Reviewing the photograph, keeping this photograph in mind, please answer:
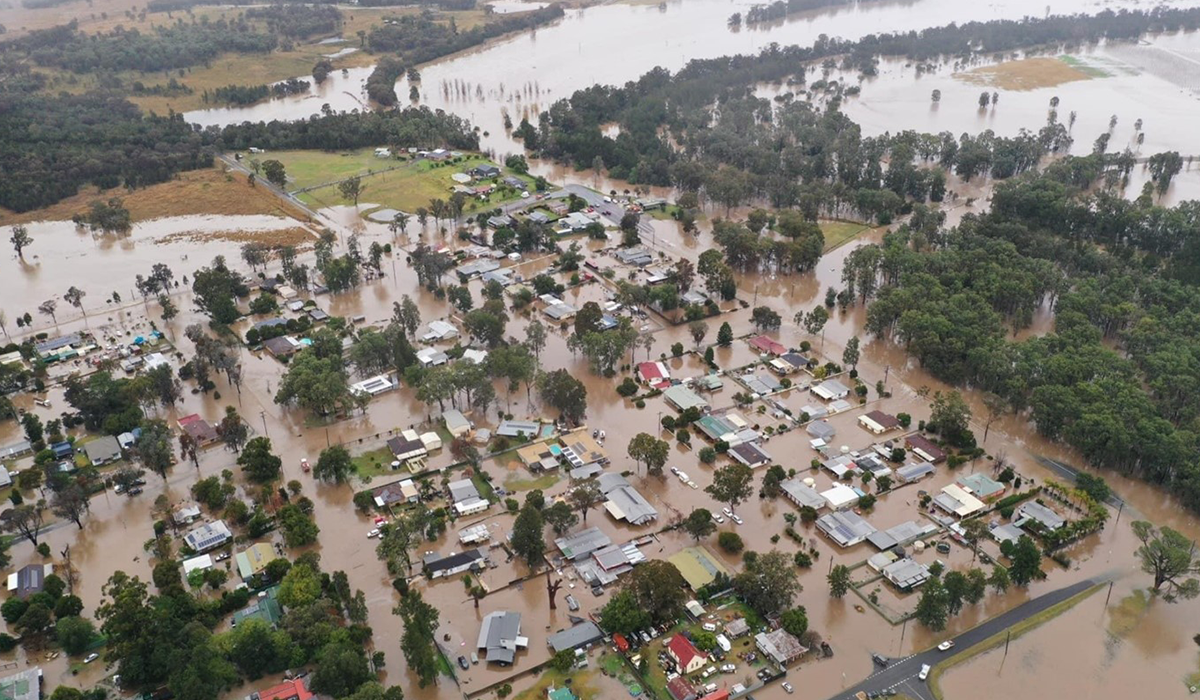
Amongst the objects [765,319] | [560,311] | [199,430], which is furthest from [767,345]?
[199,430]

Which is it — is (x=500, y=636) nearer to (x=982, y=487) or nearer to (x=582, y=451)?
(x=582, y=451)

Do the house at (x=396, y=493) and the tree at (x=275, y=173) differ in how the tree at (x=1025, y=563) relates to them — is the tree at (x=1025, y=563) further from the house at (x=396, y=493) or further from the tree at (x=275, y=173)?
the tree at (x=275, y=173)

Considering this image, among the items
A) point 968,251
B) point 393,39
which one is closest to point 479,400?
point 968,251

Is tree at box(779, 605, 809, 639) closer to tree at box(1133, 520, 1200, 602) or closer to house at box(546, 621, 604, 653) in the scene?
house at box(546, 621, 604, 653)

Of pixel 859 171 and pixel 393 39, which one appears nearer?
pixel 859 171

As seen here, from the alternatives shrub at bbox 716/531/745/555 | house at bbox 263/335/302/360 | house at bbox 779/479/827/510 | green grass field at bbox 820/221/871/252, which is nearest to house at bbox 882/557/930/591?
house at bbox 779/479/827/510

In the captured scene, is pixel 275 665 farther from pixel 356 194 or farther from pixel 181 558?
pixel 356 194
